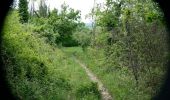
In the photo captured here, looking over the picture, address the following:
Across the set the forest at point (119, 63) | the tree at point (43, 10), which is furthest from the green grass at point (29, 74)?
the tree at point (43, 10)

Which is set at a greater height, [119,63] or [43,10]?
[43,10]

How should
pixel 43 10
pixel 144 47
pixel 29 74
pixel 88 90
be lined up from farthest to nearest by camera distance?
pixel 43 10, pixel 88 90, pixel 29 74, pixel 144 47

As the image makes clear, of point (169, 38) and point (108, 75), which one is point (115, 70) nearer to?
point (108, 75)

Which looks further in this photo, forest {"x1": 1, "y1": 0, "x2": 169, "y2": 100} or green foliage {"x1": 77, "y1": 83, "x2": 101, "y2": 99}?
green foliage {"x1": 77, "y1": 83, "x2": 101, "y2": 99}

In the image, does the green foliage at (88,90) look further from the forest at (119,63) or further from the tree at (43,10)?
the tree at (43,10)

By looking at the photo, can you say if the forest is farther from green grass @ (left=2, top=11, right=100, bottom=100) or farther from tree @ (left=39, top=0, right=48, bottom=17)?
tree @ (left=39, top=0, right=48, bottom=17)

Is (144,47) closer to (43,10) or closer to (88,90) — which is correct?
(88,90)

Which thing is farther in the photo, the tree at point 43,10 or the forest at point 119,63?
the tree at point 43,10

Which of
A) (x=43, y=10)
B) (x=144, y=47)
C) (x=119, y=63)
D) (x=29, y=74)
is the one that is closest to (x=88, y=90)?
(x=119, y=63)

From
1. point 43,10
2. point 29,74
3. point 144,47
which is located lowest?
point 29,74

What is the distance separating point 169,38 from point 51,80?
428cm

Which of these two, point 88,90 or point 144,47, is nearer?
point 144,47

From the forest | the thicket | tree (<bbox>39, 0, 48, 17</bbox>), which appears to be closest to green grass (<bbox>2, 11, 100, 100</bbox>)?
the forest

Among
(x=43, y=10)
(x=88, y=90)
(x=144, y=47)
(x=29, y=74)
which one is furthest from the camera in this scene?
(x=43, y=10)
